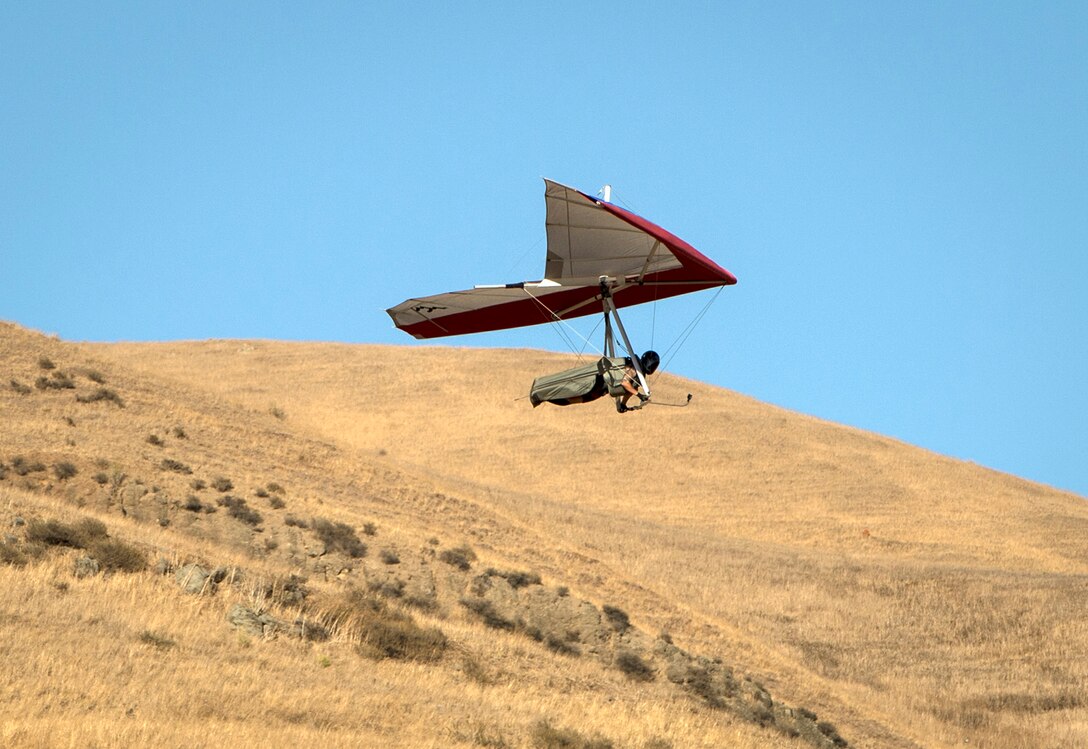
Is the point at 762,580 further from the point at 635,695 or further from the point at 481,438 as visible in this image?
the point at 481,438

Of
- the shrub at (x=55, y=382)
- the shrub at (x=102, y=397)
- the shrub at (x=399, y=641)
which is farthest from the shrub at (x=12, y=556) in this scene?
the shrub at (x=55, y=382)

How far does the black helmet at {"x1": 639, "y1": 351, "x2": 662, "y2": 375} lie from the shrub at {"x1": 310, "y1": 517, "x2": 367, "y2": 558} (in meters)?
12.8

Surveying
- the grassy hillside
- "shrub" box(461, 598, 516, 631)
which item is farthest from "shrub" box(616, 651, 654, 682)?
"shrub" box(461, 598, 516, 631)

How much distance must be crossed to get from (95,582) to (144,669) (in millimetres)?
4248

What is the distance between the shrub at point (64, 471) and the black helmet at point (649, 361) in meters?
16.0

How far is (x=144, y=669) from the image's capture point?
1800 cm

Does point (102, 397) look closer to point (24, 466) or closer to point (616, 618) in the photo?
point (24, 466)

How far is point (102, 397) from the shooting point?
136 feet

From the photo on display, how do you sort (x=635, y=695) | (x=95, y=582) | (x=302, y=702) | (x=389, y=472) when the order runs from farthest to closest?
(x=389, y=472) < (x=635, y=695) < (x=95, y=582) < (x=302, y=702)

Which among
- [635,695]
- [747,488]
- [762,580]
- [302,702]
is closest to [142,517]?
[635,695]

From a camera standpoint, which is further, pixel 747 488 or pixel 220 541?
pixel 747 488

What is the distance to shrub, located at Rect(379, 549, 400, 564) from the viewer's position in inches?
1275

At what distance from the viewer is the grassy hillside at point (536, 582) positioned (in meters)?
19.3

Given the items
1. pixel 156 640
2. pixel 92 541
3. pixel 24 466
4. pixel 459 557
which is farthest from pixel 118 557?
pixel 459 557
